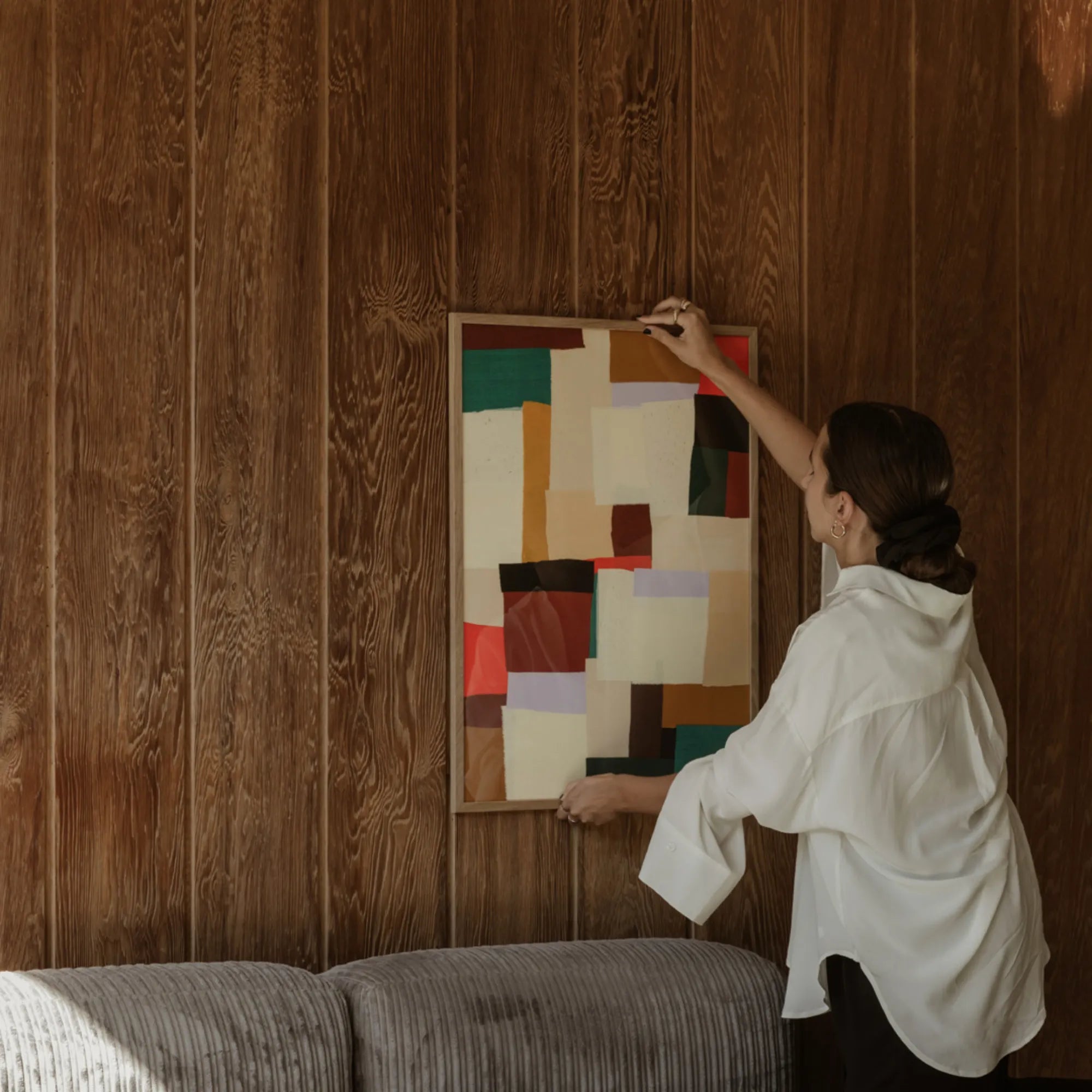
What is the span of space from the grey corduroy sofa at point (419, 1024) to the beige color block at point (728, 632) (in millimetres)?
489

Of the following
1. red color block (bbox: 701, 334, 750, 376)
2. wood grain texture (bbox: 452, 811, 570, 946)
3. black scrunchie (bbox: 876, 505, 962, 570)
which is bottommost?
wood grain texture (bbox: 452, 811, 570, 946)

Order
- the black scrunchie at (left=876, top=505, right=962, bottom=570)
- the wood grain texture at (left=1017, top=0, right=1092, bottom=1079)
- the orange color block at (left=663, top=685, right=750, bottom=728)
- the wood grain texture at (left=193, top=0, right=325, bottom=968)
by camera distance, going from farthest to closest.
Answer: the wood grain texture at (left=1017, top=0, right=1092, bottom=1079), the orange color block at (left=663, top=685, right=750, bottom=728), the wood grain texture at (left=193, top=0, right=325, bottom=968), the black scrunchie at (left=876, top=505, right=962, bottom=570)

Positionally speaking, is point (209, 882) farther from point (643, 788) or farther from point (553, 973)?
point (643, 788)

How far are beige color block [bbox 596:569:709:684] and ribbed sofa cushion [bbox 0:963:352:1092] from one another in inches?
29.1

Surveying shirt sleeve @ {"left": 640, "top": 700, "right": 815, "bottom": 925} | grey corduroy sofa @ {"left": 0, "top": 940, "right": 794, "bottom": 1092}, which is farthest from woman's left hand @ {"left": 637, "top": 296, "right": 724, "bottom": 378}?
grey corduroy sofa @ {"left": 0, "top": 940, "right": 794, "bottom": 1092}

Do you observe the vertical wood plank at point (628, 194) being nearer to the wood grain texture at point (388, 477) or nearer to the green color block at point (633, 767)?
the green color block at point (633, 767)

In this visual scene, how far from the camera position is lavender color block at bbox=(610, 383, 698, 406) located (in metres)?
2.07

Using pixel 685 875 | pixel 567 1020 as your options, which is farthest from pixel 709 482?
pixel 567 1020

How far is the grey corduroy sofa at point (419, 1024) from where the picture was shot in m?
1.53

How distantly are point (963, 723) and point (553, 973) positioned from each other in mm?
726

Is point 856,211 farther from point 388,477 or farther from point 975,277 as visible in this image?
point 388,477

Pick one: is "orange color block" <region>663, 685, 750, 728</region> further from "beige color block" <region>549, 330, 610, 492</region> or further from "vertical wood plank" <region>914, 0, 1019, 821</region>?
"vertical wood plank" <region>914, 0, 1019, 821</region>

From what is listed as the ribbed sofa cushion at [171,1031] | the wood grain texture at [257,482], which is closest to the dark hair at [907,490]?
the wood grain texture at [257,482]

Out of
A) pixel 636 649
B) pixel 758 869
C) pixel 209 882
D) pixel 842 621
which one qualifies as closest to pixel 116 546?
pixel 209 882
